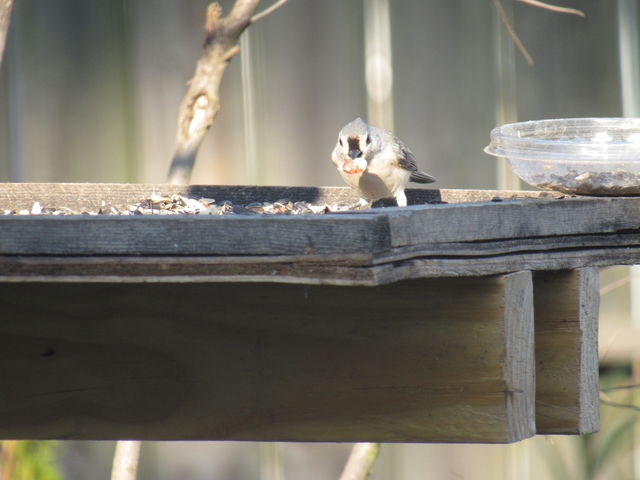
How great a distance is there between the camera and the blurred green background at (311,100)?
3.42 metres

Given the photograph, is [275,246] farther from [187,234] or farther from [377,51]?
[377,51]

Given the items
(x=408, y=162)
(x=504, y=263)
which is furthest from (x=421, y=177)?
(x=504, y=263)

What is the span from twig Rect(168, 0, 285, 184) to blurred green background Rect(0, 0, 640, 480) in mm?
673

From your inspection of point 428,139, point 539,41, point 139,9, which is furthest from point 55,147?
point 539,41

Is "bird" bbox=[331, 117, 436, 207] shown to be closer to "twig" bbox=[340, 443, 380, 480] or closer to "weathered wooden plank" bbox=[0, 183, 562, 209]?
"weathered wooden plank" bbox=[0, 183, 562, 209]

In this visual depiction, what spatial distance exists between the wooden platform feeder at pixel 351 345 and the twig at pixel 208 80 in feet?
4.26

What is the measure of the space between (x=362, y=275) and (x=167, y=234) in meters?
0.25

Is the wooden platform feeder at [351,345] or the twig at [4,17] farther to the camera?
the twig at [4,17]

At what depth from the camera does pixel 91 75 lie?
344 cm

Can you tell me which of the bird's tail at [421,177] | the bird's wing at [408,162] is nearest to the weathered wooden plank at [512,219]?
the bird's wing at [408,162]

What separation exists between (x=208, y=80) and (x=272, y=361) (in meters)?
1.41

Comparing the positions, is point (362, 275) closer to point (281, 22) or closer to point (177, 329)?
point (177, 329)

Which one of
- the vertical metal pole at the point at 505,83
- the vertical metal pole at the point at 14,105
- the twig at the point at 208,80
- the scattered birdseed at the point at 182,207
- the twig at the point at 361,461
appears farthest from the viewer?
the vertical metal pole at the point at 505,83

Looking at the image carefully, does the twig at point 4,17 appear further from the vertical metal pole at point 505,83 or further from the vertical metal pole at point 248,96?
the vertical metal pole at point 505,83
